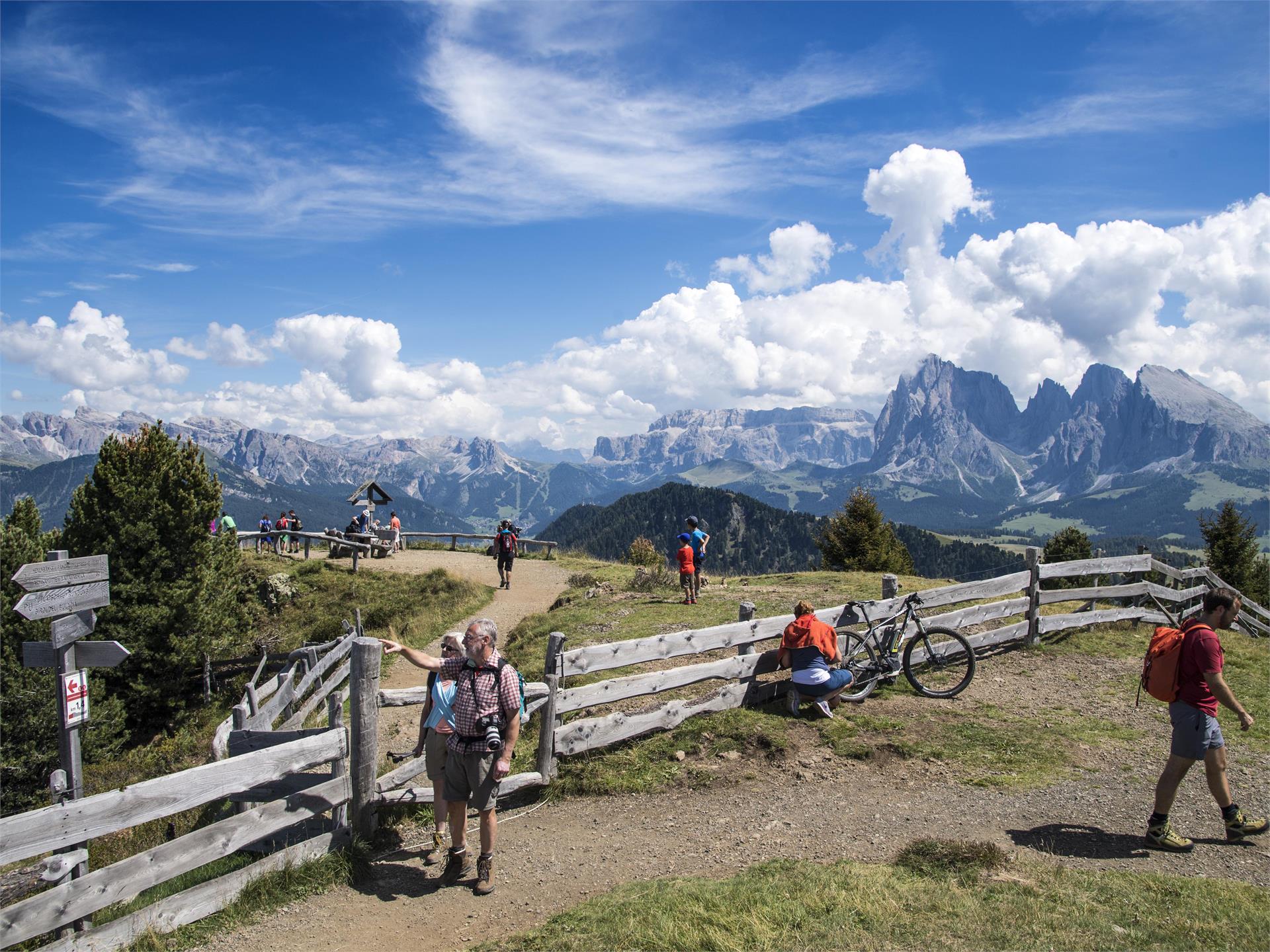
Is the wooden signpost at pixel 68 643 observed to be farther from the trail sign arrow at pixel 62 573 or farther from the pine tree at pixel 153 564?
the pine tree at pixel 153 564

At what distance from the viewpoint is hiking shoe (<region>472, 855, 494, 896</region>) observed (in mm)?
6621

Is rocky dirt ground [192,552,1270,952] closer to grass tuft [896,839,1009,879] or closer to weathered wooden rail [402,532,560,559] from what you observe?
grass tuft [896,839,1009,879]

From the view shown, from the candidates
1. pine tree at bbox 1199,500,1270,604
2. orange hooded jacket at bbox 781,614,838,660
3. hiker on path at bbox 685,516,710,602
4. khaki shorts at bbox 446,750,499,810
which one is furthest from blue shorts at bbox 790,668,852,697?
pine tree at bbox 1199,500,1270,604

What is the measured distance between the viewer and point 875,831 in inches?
283

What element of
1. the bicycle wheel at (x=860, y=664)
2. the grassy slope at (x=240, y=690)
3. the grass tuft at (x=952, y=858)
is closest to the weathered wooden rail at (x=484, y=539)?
the grassy slope at (x=240, y=690)

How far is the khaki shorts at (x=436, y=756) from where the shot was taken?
698cm

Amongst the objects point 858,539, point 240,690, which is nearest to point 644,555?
point 858,539

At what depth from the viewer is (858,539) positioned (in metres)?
43.6

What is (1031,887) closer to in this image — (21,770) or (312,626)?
(312,626)

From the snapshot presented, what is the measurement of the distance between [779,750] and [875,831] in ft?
6.53

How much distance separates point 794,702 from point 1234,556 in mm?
43460

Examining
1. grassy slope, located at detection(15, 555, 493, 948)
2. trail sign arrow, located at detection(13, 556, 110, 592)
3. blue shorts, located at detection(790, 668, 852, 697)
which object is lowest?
grassy slope, located at detection(15, 555, 493, 948)

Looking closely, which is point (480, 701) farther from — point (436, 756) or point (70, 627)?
point (70, 627)

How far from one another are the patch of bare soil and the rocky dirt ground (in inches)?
0.7
